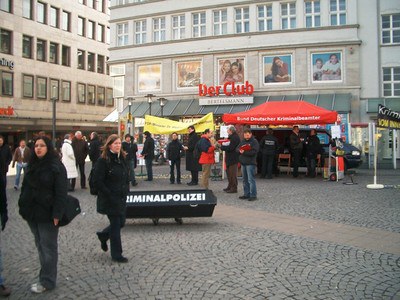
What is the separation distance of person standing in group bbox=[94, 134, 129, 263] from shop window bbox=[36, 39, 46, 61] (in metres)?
42.9

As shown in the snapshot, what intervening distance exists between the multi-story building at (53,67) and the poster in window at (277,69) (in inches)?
985

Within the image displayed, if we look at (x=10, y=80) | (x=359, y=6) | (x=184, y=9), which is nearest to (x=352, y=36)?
(x=359, y=6)

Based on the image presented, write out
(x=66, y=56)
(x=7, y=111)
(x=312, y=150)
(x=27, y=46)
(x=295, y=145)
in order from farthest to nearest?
1. (x=66, y=56)
2. (x=27, y=46)
3. (x=7, y=111)
4. (x=295, y=145)
5. (x=312, y=150)

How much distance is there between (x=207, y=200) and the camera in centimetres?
771

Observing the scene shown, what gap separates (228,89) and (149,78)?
7.18m

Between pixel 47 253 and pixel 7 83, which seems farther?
pixel 7 83

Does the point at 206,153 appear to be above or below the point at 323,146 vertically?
below

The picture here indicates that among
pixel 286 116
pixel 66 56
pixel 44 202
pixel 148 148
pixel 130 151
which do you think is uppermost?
pixel 66 56

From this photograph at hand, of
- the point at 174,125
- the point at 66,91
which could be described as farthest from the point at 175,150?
the point at 66,91

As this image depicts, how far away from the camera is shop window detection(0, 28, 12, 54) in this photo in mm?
40153

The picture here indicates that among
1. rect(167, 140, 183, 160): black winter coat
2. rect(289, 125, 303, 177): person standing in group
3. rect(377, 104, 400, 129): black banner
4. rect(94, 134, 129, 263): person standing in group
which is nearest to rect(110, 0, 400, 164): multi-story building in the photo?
rect(289, 125, 303, 177): person standing in group

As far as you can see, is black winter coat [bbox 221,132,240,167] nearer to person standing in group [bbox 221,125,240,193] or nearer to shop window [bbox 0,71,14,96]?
person standing in group [bbox 221,125,240,193]

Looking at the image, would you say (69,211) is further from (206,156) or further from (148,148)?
(148,148)

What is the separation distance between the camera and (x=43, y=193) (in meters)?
4.59
